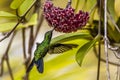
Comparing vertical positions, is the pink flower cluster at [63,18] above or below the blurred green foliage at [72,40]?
above

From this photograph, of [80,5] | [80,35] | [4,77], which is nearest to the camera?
[80,35]

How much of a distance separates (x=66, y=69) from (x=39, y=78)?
0.08 metres

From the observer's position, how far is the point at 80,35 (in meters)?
0.72

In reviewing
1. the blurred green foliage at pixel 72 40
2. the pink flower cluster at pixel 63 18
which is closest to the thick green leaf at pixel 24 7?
the blurred green foliage at pixel 72 40

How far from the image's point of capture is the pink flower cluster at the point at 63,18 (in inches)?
20.4

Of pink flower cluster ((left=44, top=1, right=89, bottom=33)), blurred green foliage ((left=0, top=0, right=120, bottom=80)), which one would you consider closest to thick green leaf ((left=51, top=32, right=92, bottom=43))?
blurred green foliage ((left=0, top=0, right=120, bottom=80))

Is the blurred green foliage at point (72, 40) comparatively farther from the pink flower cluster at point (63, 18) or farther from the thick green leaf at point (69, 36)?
the pink flower cluster at point (63, 18)

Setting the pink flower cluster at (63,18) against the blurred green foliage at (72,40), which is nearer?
the pink flower cluster at (63,18)

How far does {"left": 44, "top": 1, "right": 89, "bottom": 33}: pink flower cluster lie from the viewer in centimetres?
52

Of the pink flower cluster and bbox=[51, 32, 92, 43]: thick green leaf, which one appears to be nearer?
the pink flower cluster

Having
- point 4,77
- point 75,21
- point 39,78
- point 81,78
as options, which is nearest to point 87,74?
point 81,78

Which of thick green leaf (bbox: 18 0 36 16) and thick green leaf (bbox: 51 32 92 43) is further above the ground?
thick green leaf (bbox: 18 0 36 16)

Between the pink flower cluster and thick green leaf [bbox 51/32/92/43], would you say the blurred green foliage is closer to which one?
thick green leaf [bbox 51/32/92/43]

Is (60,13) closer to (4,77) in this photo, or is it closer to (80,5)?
(80,5)
